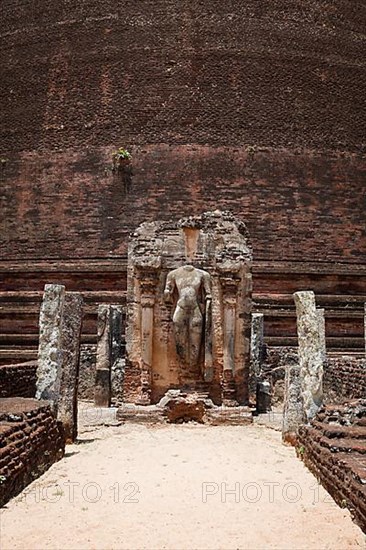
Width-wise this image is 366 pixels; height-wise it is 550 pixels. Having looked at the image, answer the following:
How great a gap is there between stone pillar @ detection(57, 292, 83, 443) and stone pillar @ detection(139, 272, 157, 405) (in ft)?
5.18

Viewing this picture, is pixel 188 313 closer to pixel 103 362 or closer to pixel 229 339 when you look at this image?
pixel 229 339

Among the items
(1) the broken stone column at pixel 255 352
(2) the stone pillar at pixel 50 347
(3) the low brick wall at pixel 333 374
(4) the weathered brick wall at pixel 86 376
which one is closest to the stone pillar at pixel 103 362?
(4) the weathered brick wall at pixel 86 376

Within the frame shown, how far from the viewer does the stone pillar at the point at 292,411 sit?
6.78m

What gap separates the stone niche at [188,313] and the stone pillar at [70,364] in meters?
1.59

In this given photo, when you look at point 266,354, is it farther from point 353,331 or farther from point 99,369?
point 99,369

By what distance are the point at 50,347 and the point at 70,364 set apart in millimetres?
565

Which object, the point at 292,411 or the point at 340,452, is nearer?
the point at 340,452

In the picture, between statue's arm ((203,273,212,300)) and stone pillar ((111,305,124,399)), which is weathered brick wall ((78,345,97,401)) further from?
statue's arm ((203,273,212,300))

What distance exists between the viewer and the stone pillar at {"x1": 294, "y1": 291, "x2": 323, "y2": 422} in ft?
21.1

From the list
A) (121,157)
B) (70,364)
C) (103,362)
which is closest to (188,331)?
(70,364)

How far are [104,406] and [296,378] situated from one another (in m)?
4.18

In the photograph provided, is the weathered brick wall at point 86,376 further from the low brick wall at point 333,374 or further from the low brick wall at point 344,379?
the low brick wall at point 344,379

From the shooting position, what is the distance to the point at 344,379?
1025 cm

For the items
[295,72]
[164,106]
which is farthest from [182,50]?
[295,72]
